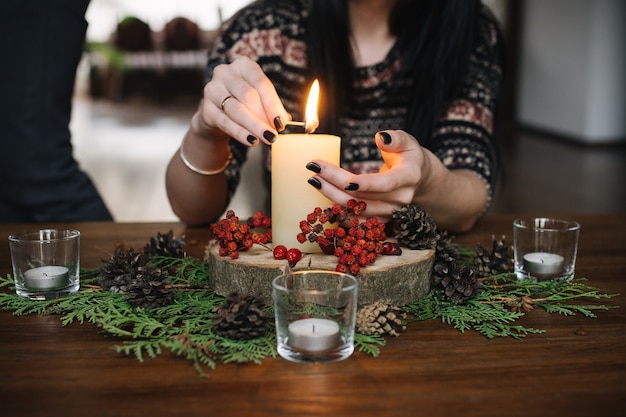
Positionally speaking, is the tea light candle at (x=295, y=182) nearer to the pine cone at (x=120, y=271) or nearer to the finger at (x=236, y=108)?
the finger at (x=236, y=108)

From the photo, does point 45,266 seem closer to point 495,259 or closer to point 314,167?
point 314,167

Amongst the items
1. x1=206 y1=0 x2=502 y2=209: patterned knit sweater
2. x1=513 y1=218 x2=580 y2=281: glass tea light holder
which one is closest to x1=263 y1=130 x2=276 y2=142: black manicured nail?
x1=513 y1=218 x2=580 y2=281: glass tea light holder

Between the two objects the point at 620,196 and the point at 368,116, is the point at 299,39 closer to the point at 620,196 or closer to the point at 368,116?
the point at 368,116

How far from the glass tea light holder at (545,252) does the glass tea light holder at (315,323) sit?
336 mm

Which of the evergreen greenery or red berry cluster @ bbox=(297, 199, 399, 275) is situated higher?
red berry cluster @ bbox=(297, 199, 399, 275)

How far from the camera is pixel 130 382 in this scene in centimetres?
58

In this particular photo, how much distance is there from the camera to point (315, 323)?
24.5 inches

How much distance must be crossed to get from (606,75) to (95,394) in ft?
20.7

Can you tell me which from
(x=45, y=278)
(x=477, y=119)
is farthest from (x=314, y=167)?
(x=477, y=119)

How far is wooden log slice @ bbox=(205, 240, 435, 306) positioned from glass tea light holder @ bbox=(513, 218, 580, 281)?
15 centimetres

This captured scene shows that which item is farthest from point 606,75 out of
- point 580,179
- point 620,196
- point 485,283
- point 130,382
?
point 130,382

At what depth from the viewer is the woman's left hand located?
78 centimetres

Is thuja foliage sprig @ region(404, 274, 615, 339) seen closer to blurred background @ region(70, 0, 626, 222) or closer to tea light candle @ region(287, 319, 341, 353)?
tea light candle @ region(287, 319, 341, 353)

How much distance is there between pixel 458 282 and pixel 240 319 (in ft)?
0.88
